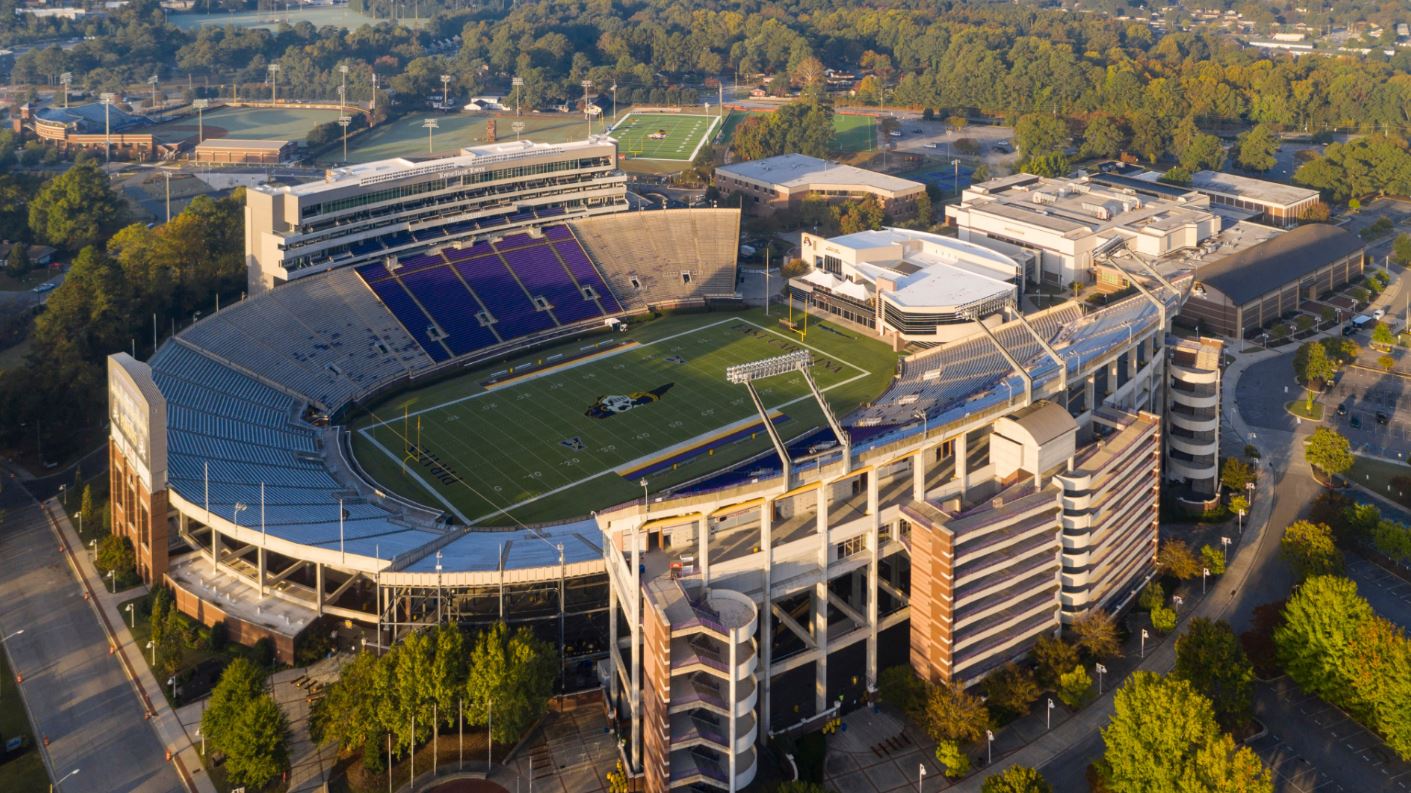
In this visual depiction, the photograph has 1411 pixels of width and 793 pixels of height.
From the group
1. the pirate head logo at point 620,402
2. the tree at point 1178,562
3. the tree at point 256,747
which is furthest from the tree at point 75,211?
the tree at point 1178,562

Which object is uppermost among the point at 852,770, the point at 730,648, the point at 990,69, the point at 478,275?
the point at 990,69

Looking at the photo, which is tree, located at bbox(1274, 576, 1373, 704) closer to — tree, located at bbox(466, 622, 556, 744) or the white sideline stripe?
tree, located at bbox(466, 622, 556, 744)

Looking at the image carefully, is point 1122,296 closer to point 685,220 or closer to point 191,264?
point 685,220

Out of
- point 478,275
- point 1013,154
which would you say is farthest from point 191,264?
point 1013,154

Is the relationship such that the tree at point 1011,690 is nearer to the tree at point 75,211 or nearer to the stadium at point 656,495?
the stadium at point 656,495

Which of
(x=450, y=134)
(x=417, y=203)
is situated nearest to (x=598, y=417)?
(x=417, y=203)

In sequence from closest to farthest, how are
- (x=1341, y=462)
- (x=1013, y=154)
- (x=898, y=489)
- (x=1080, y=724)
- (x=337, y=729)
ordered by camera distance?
(x=337, y=729) < (x=1080, y=724) < (x=898, y=489) < (x=1341, y=462) < (x=1013, y=154)
